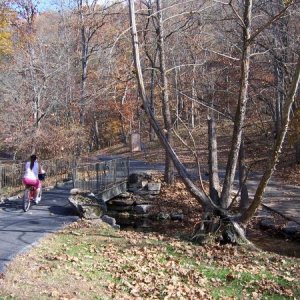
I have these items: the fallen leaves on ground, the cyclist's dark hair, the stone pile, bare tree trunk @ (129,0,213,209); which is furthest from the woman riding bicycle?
the stone pile

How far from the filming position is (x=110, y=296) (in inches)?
255

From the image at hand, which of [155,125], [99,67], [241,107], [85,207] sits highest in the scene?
[99,67]

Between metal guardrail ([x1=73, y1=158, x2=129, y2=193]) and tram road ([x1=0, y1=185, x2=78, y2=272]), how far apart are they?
0.87m

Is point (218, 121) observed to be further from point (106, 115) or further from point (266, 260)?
point (266, 260)

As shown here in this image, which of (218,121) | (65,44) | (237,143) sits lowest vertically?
(237,143)

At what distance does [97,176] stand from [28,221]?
19.0 ft

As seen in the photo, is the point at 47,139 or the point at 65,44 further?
the point at 65,44

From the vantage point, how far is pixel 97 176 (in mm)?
17297

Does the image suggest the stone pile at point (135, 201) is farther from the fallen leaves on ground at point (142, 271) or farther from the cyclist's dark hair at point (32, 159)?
the fallen leaves on ground at point (142, 271)

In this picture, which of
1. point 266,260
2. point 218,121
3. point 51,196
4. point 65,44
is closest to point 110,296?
point 266,260

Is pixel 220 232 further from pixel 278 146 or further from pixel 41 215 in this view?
pixel 41 215

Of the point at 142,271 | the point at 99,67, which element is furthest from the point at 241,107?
the point at 99,67

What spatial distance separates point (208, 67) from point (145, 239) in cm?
2032

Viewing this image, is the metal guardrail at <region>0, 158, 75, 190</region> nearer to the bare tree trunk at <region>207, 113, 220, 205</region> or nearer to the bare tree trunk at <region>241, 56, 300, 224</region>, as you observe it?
the bare tree trunk at <region>207, 113, 220, 205</region>
